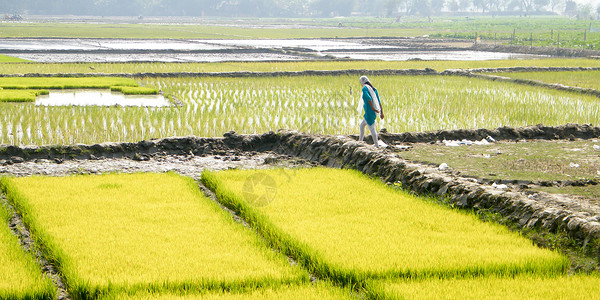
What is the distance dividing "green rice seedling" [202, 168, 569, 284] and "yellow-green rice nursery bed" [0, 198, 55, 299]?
1.87 m

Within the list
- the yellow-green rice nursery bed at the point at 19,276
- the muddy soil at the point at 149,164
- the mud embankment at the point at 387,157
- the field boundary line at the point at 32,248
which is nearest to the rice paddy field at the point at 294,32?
the mud embankment at the point at 387,157

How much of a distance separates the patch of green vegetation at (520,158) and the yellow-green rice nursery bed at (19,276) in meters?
5.02

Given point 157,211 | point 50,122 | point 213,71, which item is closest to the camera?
point 157,211

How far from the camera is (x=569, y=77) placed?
68.6 feet

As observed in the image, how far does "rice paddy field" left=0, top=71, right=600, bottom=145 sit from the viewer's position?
1171 cm

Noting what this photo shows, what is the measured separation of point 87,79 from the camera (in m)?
19.0

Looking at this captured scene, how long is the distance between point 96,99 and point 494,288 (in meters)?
12.4

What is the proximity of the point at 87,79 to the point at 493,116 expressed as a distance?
10.9m

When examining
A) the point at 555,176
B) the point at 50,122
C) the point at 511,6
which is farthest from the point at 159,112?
the point at 511,6

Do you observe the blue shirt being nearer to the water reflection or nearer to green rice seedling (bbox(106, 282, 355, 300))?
green rice seedling (bbox(106, 282, 355, 300))

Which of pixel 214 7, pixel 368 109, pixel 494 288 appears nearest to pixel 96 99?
pixel 368 109

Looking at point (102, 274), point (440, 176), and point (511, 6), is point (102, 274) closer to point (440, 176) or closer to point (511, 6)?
point (440, 176)

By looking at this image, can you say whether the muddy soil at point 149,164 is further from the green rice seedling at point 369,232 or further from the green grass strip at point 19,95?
the green grass strip at point 19,95

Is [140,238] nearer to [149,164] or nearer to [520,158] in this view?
[149,164]
